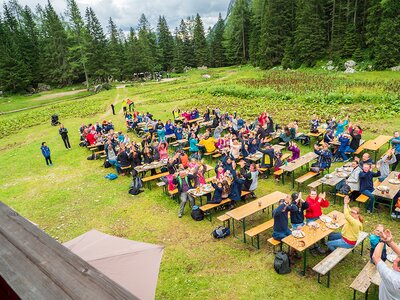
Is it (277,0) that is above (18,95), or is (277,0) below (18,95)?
above

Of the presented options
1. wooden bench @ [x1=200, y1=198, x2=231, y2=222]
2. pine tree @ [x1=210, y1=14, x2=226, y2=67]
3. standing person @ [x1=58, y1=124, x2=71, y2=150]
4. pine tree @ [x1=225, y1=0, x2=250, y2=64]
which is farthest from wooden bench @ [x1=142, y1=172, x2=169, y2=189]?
pine tree @ [x1=210, y1=14, x2=226, y2=67]

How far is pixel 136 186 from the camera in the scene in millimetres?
14180

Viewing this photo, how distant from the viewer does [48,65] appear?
203 feet

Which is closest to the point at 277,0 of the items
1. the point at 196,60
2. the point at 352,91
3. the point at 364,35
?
the point at 364,35

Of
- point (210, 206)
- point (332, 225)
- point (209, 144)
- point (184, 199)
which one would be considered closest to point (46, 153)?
point (209, 144)

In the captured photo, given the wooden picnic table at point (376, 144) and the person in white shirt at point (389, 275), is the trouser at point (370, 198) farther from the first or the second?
the person in white shirt at point (389, 275)

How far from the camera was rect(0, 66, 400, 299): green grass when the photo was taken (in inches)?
318

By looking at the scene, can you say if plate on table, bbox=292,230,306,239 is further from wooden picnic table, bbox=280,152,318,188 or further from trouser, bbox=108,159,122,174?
trouser, bbox=108,159,122,174

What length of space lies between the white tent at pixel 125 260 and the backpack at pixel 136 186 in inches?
287

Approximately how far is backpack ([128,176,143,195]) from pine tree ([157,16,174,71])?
68028 mm

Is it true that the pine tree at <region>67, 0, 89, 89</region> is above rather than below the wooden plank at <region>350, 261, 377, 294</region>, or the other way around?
above

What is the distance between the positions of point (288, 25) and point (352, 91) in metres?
36.3

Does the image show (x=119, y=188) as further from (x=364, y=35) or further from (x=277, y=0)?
(x=277, y=0)

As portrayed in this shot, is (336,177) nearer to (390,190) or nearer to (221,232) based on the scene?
(390,190)
